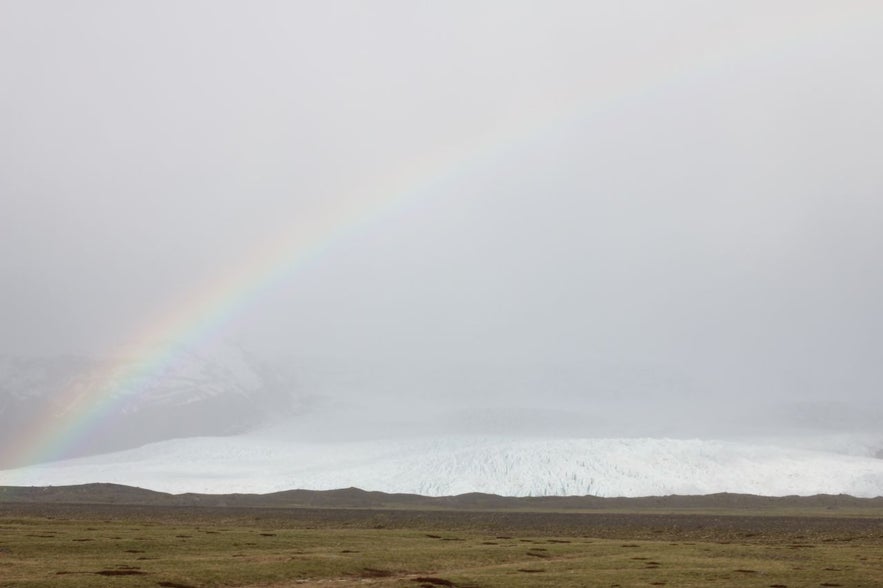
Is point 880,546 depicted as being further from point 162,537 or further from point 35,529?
point 35,529

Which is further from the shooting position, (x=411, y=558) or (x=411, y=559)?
(x=411, y=558)

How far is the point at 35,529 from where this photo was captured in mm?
96250

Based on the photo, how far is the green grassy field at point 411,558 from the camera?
56.2 m

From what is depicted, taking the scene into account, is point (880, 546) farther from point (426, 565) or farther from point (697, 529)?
point (426, 565)

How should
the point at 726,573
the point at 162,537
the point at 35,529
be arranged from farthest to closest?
the point at 35,529
the point at 162,537
the point at 726,573

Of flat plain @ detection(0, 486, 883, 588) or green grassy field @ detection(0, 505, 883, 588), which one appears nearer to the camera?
flat plain @ detection(0, 486, 883, 588)

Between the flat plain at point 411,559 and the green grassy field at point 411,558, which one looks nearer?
the flat plain at point 411,559

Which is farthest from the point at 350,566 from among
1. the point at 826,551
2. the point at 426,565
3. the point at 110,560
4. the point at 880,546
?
the point at 880,546

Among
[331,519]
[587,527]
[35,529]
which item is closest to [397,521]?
[331,519]

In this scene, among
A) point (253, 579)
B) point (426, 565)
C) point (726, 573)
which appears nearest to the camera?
point (253, 579)

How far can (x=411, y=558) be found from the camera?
72.4 m

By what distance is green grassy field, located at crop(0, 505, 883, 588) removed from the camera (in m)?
56.2

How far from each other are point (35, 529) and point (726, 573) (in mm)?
69863

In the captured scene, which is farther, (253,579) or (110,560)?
(110,560)
